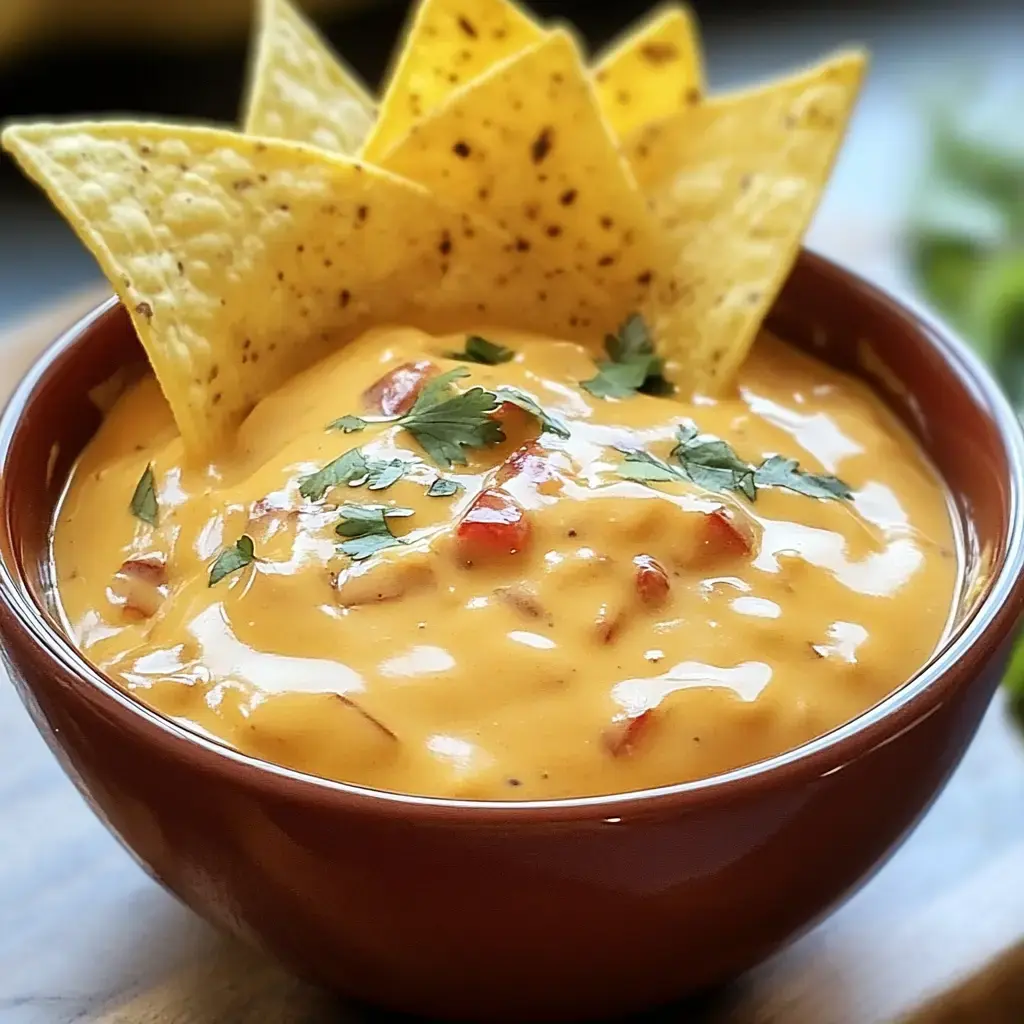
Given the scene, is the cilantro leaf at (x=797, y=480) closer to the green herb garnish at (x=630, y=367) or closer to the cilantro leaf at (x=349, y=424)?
the green herb garnish at (x=630, y=367)

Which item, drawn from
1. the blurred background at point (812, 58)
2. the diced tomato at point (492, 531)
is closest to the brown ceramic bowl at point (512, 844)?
the diced tomato at point (492, 531)

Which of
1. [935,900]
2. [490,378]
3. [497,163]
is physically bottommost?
[935,900]

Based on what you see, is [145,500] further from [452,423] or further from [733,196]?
[733,196]

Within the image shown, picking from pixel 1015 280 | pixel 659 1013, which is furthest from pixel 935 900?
pixel 1015 280

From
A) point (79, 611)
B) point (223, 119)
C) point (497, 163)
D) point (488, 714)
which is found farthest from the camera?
point (223, 119)

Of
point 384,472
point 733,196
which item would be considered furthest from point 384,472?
point 733,196

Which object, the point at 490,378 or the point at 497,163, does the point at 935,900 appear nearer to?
the point at 490,378

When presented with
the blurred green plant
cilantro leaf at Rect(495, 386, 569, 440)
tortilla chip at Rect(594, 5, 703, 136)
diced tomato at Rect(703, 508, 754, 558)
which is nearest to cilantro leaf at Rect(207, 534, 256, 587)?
cilantro leaf at Rect(495, 386, 569, 440)

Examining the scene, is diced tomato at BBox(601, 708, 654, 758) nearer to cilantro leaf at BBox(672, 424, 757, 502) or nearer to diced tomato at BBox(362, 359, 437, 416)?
cilantro leaf at BBox(672, 424, 757, 502)
